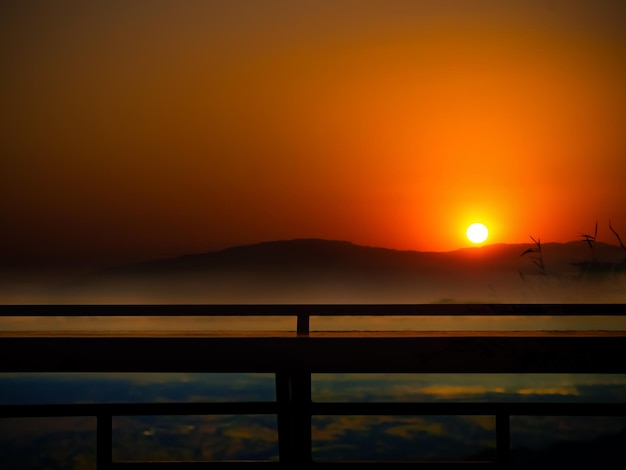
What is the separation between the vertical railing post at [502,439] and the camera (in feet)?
5.65

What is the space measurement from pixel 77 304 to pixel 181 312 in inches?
21.5

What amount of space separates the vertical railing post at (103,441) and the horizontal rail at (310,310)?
1128 millimetres

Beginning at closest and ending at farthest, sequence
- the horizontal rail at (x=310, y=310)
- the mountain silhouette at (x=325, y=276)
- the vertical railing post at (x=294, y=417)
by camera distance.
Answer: the vertical railing post at (x=294, y=417), the horizontal rail at (x=310, y=310), the mountain silhouette at (x=325, y=276)

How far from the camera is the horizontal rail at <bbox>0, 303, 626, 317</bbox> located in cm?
274

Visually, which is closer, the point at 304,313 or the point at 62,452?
the point at 304,313

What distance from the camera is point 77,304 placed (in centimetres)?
336

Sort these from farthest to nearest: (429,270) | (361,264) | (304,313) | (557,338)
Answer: (361,264)
(429,270)
(304,313)
(557,338)

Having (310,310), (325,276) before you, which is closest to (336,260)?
(325,276)

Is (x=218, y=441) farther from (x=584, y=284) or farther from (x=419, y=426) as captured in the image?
(x=584, y=284)

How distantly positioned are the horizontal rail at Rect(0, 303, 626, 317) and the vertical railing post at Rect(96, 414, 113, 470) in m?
1.13

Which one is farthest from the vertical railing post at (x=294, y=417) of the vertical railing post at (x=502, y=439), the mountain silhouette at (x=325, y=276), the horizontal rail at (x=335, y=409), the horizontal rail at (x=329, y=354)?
the mountain silhouette at (x=325, y=276)

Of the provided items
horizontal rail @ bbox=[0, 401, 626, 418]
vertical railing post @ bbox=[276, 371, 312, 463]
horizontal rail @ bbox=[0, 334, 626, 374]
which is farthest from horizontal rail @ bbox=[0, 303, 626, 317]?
horizontal rail @ bbox=[0, 334, 626, 374]

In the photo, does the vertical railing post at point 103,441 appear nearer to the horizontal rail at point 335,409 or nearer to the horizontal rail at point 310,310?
the horizontal rail at point 335,409

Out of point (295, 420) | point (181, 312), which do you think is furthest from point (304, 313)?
point (295, 420)
